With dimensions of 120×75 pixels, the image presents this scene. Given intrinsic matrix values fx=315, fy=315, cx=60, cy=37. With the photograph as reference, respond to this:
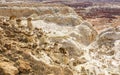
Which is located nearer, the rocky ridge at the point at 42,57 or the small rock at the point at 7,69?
the small rock at the point at 7,69

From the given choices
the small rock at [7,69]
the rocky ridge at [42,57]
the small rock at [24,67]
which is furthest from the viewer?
the rocky ridge at [42,57]

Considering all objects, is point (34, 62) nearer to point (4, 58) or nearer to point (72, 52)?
point (4, 58)

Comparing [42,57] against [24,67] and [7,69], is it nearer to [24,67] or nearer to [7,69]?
[24,67]

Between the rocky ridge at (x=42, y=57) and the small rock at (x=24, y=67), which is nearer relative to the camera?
the small rock at (x=24, y=67)

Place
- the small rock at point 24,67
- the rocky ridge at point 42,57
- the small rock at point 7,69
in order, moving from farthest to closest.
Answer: the rocky ridge at point 42,57, the small rock at point 24,67, the small rock at point 7,69

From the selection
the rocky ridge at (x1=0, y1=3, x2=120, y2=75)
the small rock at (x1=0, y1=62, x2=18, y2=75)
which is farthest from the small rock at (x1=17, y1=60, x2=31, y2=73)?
the small rock at (x1=0, y1=62, x2=18, y2=75)

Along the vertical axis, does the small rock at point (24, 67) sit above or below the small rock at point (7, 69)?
below

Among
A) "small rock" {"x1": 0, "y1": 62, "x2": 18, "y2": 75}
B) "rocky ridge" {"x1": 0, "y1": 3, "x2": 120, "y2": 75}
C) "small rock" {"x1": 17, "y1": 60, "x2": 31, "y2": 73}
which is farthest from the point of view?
"rocky ridge" {"x1": 0, "y1": 3, "x2": 120, "y2": 75}

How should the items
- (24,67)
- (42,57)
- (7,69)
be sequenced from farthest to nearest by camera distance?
(42,57) → (24,67) → (7,69)

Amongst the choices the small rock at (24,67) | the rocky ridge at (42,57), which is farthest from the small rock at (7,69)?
the small rock at (24,67)

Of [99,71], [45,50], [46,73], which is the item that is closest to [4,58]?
[46,73]

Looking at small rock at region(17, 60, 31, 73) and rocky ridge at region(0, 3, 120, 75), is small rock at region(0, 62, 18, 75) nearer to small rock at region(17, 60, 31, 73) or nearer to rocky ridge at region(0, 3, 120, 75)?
rocky ridge at region(0, 3, 120, 75)

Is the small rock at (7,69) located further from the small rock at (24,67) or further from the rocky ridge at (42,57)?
the small rock at (24,67)

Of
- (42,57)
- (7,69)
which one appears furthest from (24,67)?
(42,57)
